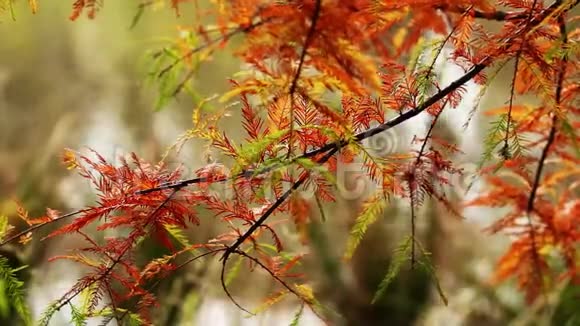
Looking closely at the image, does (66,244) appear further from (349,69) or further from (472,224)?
(349,69)

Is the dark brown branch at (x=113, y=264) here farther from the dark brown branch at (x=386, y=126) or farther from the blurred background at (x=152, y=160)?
the blurred background at (x=152, y=160)

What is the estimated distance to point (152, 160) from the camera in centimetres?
219

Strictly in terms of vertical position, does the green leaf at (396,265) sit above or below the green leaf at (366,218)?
below

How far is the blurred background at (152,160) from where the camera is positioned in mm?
2008

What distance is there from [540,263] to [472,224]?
161 cm

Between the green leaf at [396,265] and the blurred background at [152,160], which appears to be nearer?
the green leaf at [396,265]

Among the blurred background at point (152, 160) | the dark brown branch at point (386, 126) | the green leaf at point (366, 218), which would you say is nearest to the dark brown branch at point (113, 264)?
the dark brown branch at point (386, 126)

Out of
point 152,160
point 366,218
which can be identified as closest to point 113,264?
point 366,218

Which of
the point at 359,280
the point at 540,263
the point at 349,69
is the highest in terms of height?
the point at 349,69

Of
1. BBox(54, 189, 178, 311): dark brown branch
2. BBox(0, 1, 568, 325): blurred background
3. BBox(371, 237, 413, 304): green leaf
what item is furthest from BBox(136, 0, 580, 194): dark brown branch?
BBox(0, 1, 568, 325): blurred background

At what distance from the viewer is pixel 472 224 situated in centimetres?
260

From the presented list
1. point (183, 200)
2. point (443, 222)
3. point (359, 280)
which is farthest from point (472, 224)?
point (183, 200)

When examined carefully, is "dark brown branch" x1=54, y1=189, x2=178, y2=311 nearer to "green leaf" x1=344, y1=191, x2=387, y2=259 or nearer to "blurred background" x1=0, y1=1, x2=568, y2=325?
"green leaf" x1=344, y1=191, x2=387, y2=259

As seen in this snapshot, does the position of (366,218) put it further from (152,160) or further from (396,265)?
(152,160)
